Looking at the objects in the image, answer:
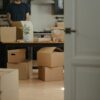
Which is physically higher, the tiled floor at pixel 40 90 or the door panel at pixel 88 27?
the door panel at pixel 88 27

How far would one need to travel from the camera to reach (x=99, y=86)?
2910 mm

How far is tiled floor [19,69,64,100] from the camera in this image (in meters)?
4.67

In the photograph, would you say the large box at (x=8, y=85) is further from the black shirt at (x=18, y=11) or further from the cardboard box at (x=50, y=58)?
the black shirt at (x=18, y=11)

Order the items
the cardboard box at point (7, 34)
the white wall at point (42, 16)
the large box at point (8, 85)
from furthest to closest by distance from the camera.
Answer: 1. the white wall at point (42, 16)
2. the cardboard box at point (7, 34)
3. the large box at point (8, 85)

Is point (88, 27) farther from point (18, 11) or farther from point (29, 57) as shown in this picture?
point (18, 11)

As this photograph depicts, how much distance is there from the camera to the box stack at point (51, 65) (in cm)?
611

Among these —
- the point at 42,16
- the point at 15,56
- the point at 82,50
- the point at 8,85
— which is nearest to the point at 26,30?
the point at 15,56

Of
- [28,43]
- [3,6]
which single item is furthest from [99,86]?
[3,6]

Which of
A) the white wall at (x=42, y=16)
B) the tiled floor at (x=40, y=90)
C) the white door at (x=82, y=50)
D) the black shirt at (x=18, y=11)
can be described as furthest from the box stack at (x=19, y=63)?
the white door at (x=82, y=50)

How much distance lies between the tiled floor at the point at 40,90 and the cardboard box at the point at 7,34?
2.84 feet

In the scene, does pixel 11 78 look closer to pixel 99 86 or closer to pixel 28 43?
pixel 99 86

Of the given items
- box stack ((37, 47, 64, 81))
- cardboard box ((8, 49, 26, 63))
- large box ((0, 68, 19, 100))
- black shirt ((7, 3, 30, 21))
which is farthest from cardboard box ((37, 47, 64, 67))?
large box ((0, 68, 19, 100))

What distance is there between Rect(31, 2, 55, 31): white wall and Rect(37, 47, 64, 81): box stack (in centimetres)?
249

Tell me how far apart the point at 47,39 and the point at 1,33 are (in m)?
0.93
